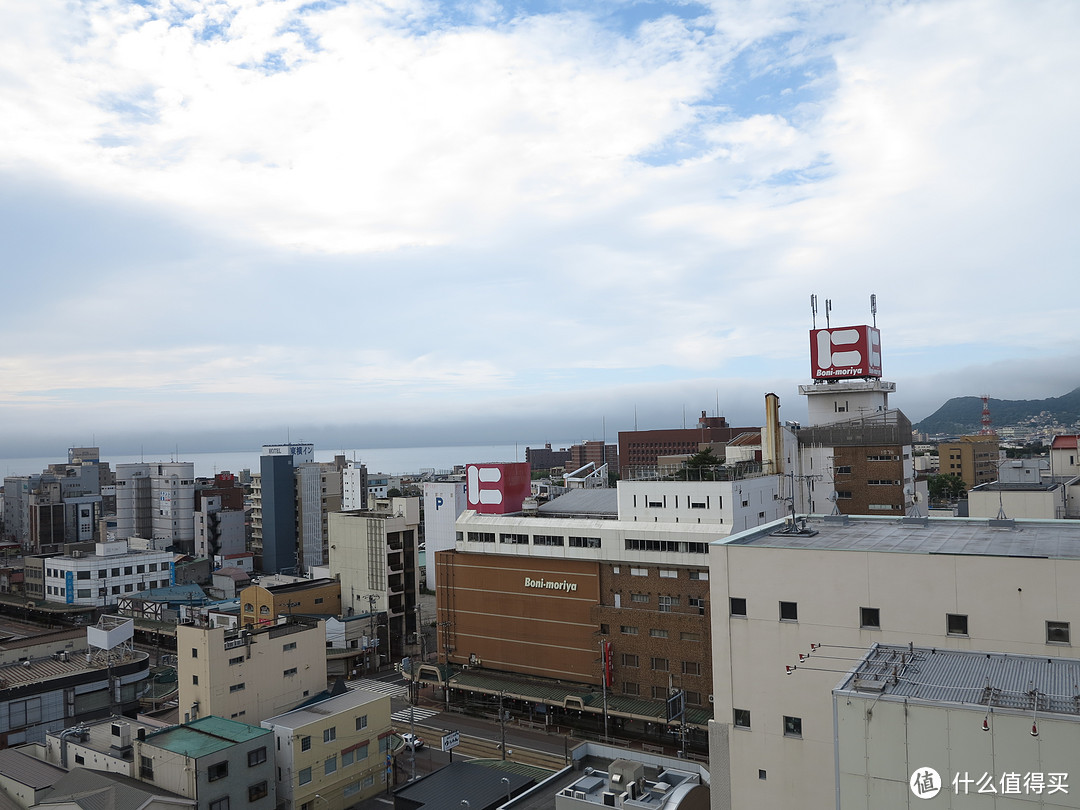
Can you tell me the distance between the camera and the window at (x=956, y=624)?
23.5m

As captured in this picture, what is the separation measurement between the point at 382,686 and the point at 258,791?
95.1 feet

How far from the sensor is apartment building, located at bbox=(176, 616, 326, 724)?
4247 centimetres

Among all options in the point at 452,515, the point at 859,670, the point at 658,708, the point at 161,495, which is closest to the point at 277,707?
the point at 658,708

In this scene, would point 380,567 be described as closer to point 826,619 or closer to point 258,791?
point 258,791

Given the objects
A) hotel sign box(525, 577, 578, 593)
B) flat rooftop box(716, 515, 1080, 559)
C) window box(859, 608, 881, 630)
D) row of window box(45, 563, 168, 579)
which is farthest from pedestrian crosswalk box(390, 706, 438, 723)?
row of window box(45, 563, 168, 579)

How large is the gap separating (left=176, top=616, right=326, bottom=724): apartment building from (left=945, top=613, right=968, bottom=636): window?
37672mm

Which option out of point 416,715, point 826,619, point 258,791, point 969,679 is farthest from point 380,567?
point 969,679

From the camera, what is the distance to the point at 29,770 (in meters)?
34.7

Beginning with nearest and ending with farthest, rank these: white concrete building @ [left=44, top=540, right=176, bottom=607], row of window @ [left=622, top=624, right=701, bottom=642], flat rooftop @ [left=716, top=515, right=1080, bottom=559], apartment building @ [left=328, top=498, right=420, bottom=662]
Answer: flat rooftop @ [left=716, top=515, right=1080, bottom=559] < row of window @ [left=622, top=624, right=701, bottom=642] < apartment building @ [left=328, top=498, right=420, bottom=662] < white concrete building @ [left=44, top=540, right=176, bottom=607]

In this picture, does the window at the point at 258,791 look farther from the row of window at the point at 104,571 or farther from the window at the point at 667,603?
the row of window at the point at 104,571

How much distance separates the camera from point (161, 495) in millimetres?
122188

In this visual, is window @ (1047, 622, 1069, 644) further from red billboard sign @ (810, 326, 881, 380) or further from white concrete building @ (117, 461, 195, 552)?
white concrete building @ (117, 461, 195, 552)

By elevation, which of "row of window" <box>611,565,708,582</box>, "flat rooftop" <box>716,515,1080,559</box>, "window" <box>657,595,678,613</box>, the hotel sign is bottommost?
"window" <box>657,595,678,613</box>

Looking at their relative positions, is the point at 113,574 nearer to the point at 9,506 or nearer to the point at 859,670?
the point at 9,506
